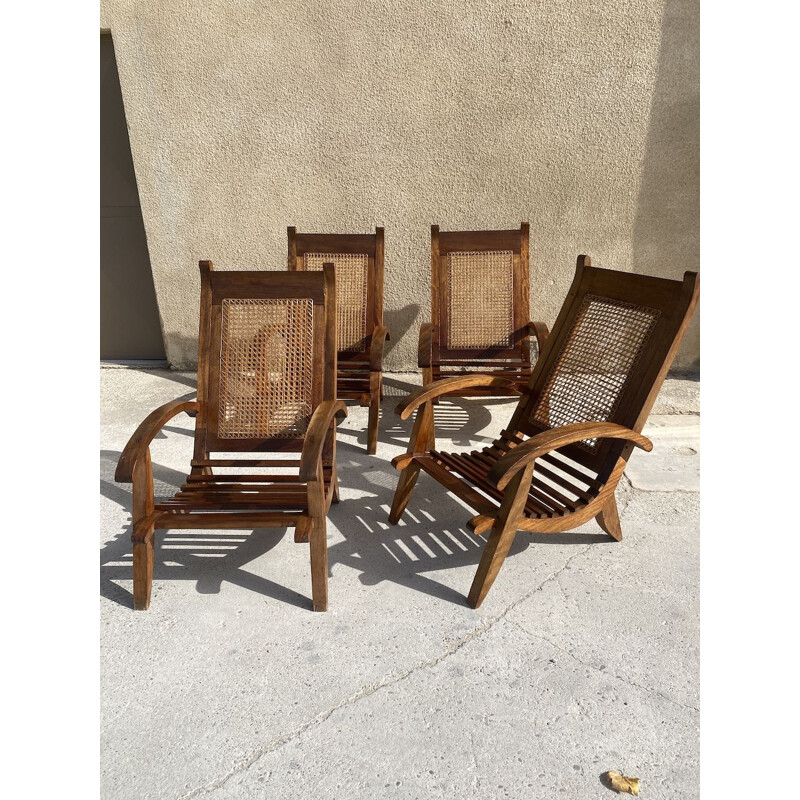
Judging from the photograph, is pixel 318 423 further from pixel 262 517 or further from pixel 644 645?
pixel 644 645

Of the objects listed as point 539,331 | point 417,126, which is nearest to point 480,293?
point 539,331

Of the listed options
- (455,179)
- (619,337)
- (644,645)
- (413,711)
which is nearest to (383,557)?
(413,711)

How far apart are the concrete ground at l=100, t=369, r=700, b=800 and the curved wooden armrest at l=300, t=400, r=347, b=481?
581mm

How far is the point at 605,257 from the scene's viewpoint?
5191 millimetres

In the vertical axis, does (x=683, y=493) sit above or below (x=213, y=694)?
above

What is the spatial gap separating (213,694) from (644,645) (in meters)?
1.47

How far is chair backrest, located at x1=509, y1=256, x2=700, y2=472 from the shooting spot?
2850mm

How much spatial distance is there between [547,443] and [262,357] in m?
1.37

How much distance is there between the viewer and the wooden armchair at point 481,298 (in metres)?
4.68

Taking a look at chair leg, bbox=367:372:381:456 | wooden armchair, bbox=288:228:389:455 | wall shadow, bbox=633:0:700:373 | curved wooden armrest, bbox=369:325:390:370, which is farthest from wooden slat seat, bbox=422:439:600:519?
wall shadow, bbox=633:0:700:373

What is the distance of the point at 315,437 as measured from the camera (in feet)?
8.85

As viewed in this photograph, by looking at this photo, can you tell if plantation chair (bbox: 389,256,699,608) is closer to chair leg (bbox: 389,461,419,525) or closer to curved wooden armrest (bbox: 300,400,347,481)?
chair leg (bbox: 389,461,419,525)

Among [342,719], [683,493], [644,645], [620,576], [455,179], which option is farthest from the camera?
[455,179]

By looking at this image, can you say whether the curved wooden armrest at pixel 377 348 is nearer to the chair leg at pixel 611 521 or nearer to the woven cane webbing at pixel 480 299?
the woven cane webbing at pixel 480 299
